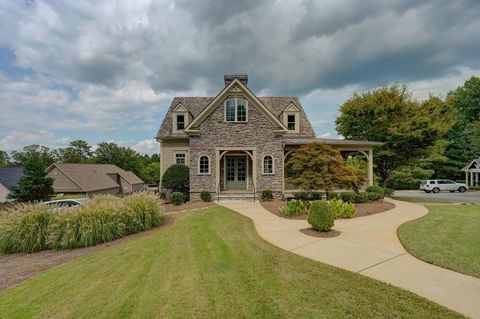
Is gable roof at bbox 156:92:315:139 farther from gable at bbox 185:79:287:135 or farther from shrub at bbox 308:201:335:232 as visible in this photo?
shrub at bbox 308:201:335:232

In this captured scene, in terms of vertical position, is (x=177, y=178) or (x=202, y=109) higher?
(x=202, y=109)

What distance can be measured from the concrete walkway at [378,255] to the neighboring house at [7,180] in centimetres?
3311

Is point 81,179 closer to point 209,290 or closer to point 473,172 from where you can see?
point 209,290

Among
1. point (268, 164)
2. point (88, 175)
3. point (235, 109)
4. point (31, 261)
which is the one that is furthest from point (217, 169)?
point (88, 175)

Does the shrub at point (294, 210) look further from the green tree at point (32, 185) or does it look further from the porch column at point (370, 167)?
the green tree at point (32, 185)

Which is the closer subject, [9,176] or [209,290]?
[209,290]

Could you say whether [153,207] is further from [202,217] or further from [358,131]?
[358,131]

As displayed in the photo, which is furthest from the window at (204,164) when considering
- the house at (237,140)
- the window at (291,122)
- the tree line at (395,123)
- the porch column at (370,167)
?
the tree line at (395,123)

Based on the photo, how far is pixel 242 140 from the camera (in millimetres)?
15891

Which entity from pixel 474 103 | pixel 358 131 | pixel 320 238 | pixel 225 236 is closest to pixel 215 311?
pixel 225 236

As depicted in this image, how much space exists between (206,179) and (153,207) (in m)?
5.82

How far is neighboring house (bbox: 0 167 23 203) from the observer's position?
27.4 m

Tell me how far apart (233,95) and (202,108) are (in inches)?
224

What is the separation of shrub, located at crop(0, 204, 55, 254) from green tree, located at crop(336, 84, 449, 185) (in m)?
22.0
